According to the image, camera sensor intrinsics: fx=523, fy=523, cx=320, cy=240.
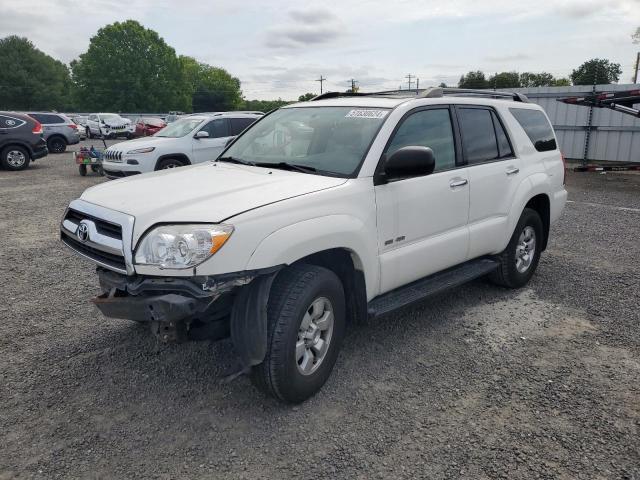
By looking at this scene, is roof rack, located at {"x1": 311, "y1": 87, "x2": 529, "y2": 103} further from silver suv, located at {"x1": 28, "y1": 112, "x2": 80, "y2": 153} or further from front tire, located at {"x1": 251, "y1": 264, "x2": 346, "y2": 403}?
silver suv, located at {"x1": 28, "y1": 112, "x2": 80, "y2": 153}

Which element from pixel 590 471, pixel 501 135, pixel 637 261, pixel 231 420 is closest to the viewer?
pixel 590 471

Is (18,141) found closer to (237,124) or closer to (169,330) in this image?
(237,124)

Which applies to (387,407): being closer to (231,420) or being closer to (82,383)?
(231,420)

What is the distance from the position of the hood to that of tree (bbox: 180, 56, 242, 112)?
3776 inches

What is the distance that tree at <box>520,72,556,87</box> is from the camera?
2687 inches

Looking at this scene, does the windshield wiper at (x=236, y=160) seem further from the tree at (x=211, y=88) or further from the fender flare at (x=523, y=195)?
the tree at (x=211, y=88)

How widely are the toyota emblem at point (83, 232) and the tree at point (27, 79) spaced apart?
79.7m

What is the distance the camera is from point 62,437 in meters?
2.95

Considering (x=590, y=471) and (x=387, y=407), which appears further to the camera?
(x=387, y=407)

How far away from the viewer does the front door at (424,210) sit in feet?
11.9

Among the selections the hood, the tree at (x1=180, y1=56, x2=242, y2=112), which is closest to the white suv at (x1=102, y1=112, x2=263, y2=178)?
the hood

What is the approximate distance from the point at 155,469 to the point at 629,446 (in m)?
2.54

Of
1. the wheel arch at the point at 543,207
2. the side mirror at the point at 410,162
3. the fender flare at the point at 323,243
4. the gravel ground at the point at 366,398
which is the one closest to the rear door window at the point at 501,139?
the wheel arch at the point at 543,207

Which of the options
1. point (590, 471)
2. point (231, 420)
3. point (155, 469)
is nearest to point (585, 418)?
point (590, 471)
